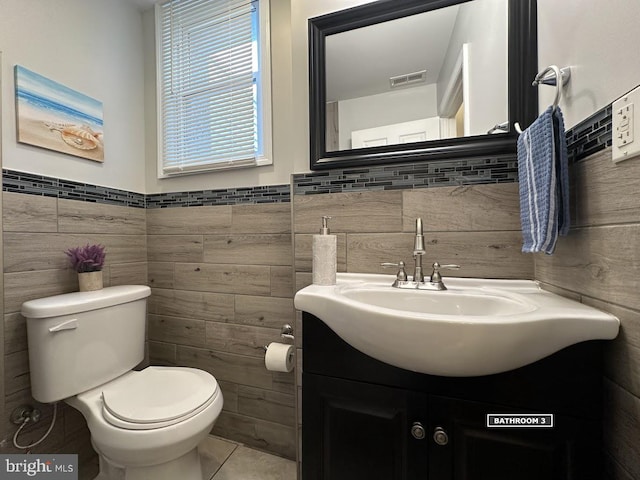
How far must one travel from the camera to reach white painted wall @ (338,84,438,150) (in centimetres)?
105

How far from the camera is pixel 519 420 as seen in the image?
2.07 ft

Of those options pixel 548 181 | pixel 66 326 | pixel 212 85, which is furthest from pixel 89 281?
pixel 548 181

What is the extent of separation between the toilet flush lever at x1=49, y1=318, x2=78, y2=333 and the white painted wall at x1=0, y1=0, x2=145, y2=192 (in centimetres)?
68

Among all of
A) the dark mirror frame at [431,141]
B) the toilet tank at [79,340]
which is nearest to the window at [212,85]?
the dark mirror frame at [431,141]

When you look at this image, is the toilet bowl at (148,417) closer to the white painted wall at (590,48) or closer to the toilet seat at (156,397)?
the toilet seat at (156,397)

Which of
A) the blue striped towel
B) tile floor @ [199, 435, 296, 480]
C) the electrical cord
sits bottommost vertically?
tile floor @ [199, 435, 296, 480]

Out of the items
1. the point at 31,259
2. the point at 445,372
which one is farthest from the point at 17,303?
the point at 445,372

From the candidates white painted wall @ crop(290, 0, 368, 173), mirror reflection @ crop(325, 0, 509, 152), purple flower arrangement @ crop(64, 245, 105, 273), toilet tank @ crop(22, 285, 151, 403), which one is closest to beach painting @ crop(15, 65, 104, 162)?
purple flower arrangement @ crop(64, 245, 105, 273)

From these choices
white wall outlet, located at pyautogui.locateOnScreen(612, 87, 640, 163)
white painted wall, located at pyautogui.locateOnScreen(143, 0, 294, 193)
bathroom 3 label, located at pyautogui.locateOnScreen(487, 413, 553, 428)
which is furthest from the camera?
white painted wall, located at pyautogui.locateOnScreen(143, 0, 294, 193)

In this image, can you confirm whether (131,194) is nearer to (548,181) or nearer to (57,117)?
(57,117)

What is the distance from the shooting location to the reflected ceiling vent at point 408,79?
1.06 m

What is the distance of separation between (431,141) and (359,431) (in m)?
0.98

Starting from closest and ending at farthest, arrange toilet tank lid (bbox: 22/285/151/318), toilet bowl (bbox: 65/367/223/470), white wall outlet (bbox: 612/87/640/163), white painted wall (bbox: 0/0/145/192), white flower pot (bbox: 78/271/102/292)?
1. white wall outlet (bbox: 612/87/640/163)
2. toilet bowl (bbox: 65/367/223/470)
3. toilet tank lid (bbox: 22/285/151/318)
4. white painted wall (bbox: 0/0/145/192)
5. white flower pot (bbox: 78/271/102/292)

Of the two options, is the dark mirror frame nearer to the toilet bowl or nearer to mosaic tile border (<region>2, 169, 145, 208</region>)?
the toilet bowl
